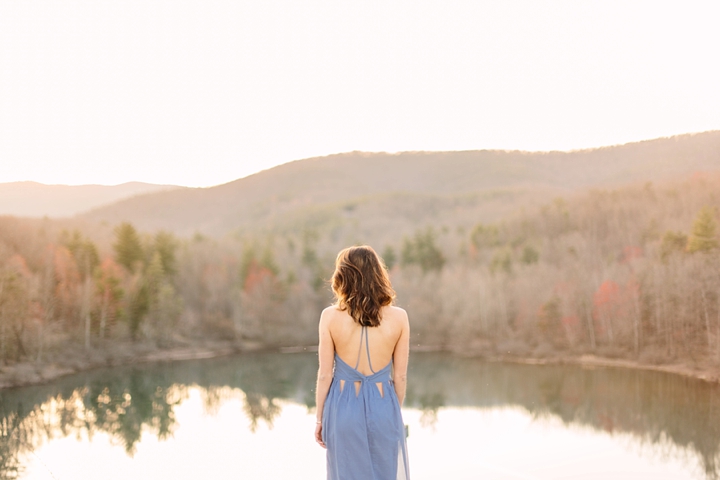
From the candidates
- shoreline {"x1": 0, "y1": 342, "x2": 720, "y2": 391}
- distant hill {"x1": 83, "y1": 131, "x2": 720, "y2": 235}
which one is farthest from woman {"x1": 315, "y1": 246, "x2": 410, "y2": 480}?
distant hill {"x1": 83, "y1": 131, "x2": 720, "y2": 235}

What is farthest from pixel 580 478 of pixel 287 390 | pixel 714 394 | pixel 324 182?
pixel 324 182

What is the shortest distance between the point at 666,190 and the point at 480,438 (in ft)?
112

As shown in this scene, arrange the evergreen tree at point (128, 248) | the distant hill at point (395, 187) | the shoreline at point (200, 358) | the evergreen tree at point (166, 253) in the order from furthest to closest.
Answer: the distant hill at point (395, 187) → the evergreen tree at point (166, 253) → the evergreen tree at point (128, 248) → the shoreline at point (200, 358)

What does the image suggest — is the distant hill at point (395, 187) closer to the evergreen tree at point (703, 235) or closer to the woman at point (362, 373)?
the evergreen tree at point (703, 235)

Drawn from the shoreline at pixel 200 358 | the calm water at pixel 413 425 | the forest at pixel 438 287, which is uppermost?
the forest at pixel 438 287

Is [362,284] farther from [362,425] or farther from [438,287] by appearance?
[438,287]

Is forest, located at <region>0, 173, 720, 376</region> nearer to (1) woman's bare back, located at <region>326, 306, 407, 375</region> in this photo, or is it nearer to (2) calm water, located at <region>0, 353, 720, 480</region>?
(2) calm water, located at <region>0, 353, 720, 480</region>

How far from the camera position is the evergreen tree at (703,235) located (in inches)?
1278

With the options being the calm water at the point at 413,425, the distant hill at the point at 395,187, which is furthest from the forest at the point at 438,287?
the distant hill at the point at 395,187

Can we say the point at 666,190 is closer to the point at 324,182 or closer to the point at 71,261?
the point at 71,261

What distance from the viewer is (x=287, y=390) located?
2681cm

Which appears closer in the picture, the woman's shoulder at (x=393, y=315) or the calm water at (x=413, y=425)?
the woman's shoulder at (x=393, y=315)

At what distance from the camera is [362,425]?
265 centimetres

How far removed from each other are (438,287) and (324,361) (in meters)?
38.2
